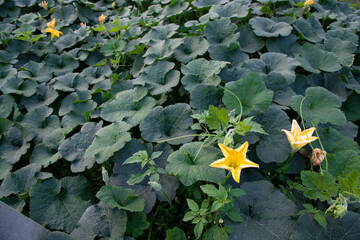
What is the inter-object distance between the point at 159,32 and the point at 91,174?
169 cm

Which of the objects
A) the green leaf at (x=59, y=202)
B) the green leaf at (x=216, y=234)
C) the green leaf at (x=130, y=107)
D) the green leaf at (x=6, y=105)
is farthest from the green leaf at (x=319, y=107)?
the green leaf at (x=6, y=105)

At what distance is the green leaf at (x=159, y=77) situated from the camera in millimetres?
2105

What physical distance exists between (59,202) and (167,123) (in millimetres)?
917

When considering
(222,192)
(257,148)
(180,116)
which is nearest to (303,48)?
(257,148)

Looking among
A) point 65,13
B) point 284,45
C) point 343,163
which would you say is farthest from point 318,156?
point 65,13

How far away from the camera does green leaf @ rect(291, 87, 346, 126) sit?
169 centimetres

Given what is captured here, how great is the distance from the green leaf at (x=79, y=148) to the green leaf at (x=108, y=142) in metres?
0.10

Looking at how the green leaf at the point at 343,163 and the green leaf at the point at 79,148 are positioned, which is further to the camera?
the green leaf at the point at 79,148

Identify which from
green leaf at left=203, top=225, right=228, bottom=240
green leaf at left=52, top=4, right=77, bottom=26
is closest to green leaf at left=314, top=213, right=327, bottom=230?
green leaf at left=203, top=225, right=228, bottom=240

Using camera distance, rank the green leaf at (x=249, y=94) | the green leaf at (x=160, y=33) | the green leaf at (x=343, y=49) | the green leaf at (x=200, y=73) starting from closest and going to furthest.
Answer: the green leaf at (x=249, y=94) < the green leaf at (x=200, y=73) < the green leaf at (x=343, y=49) < the green leaf at (x=160, y=33)

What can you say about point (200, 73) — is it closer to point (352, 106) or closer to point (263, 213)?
point (263, 213)

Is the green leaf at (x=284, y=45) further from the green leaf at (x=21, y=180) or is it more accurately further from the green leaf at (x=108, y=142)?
the green leaf at (x=21, y=180)

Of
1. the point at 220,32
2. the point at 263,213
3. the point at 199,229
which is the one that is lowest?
the point at 263,213

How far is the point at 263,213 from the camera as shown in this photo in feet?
4.52
